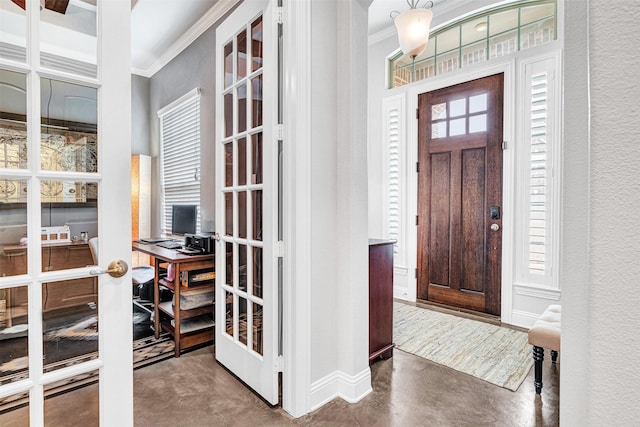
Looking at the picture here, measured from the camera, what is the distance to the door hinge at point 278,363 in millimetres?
1786

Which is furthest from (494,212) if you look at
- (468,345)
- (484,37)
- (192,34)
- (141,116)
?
(141,116)

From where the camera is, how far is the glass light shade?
7.21ft

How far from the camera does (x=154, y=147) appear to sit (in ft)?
15.2

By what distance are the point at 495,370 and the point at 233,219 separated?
82.7 inches

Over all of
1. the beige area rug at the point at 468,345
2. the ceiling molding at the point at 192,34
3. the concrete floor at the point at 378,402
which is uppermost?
the ceiling molding at the point at 192,34

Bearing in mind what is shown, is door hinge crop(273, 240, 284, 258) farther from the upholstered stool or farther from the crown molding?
the crown molding

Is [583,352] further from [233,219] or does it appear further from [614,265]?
[233,219]

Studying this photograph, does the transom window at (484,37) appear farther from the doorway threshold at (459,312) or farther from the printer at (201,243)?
the printer at (201,243)

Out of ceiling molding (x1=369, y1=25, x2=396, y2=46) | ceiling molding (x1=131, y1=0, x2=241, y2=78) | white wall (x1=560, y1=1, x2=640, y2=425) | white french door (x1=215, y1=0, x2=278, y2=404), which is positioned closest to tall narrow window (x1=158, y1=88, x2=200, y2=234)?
ceiling molding (x1=131, y1=0, x2=241, y2=78)

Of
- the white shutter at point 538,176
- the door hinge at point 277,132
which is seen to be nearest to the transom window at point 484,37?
→ the white shutter at point 538,176

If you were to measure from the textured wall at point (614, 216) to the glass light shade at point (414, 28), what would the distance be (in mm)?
1880

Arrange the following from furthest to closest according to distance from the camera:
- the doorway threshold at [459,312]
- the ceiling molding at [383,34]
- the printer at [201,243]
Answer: the ceiling molding at [383,34] → the doorway threshold at [459,312] → the printer at [201,243]

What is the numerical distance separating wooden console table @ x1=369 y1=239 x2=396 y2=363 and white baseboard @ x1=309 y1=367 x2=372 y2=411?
33 centimetres

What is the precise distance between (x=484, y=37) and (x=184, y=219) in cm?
374
